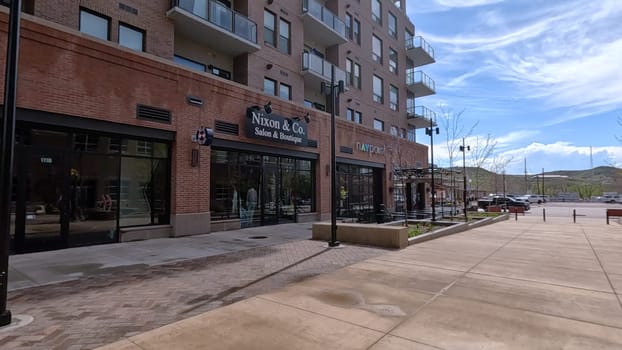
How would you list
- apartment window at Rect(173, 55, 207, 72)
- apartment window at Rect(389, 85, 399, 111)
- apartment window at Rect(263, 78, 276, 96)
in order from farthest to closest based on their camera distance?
apartment window at Rect(389, 85, 399, 111), apartment window at Rect(263, 78, 276, 96), apartment window at Rect(173, 55, 207, 72)

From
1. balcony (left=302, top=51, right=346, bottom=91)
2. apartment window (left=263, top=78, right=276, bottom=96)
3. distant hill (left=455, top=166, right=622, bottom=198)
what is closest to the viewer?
apartment window (left=263, top=78, right=276, bottom=96)

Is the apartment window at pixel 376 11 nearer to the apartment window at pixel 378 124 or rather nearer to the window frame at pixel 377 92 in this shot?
the window frame at pixel 377 92

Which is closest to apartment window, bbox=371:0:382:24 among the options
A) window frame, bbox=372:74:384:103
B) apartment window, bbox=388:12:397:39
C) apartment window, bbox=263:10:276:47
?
apartment window, bbox=388:12:397:39

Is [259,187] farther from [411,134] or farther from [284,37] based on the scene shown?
[411,134]

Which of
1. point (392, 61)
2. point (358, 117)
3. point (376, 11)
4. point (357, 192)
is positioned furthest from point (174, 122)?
point (392, 61)

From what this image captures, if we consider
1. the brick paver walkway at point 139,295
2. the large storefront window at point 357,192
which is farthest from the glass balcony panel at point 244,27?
the brick paver walkway at point 139,295

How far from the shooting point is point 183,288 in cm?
605

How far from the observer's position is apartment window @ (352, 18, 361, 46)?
26422 millimetres

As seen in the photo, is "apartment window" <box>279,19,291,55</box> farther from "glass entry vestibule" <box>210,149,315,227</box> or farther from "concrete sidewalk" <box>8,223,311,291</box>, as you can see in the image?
"concrete sidewalk" <box>8,223,311,291</box>

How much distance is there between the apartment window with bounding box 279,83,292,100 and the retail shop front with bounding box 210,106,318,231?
2.74 metres

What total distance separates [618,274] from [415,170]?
1689 cm

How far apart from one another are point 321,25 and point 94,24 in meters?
13.3

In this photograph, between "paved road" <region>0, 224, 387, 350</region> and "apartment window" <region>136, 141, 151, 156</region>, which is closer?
"paved road" <region>0, 224, 387, 350</region>

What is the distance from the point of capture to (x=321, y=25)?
2192 centimetres
